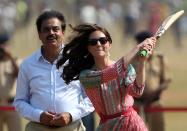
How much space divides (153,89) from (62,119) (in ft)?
11.9

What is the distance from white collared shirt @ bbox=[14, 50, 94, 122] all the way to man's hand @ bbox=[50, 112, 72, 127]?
1.7 inches

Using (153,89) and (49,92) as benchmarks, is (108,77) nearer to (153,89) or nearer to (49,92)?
(49,92)

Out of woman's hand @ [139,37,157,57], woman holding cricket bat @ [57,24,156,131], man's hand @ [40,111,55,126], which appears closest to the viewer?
woman's hand @ [139,37,157,57]

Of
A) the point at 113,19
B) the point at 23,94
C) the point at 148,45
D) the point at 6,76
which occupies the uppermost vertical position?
the point at 148,45

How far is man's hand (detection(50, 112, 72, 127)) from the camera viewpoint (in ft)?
23.9

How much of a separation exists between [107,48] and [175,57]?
17578 mm

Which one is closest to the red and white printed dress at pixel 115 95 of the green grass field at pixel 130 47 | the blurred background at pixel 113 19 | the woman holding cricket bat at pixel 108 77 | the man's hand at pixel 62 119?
the woman holding cricket bat at pixel 108 77

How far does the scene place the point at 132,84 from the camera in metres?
6.22

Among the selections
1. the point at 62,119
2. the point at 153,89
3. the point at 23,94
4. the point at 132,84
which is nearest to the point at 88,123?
the point at 153,89

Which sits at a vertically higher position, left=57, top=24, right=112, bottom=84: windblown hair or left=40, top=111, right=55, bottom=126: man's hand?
left=57, top=24, right=112, bottom=84: windblown hair

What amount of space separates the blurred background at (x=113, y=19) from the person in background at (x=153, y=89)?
1162 cm

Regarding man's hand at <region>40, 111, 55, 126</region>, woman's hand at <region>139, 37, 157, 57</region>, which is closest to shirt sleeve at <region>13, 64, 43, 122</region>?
man's hand at <region>40, 111, 55, 126</region>

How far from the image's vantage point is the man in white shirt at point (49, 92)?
289 inches

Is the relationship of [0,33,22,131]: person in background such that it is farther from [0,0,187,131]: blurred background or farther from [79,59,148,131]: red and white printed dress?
[0,0,187,131]: blurred background
